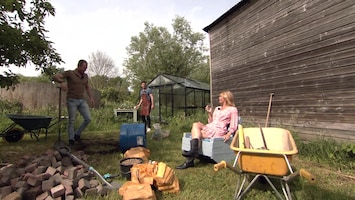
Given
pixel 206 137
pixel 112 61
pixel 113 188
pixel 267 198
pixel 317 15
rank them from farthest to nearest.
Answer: pixel 112 61
pixel 317 15
pixel 206 137
pixel 113 188
pixel 267 198

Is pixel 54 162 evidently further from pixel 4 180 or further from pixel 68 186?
pixel 68 186

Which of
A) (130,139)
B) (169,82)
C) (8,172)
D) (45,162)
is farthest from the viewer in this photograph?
(169,82)

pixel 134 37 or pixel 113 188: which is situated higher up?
pixel 134 37

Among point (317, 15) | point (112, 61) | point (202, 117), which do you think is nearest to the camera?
point (317, 15)

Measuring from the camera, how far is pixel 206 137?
395 centimetres

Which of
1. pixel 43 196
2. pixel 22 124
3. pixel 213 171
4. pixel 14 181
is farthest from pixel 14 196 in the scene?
pixel 22 124

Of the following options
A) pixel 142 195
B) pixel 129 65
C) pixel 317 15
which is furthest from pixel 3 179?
pixel 129 65

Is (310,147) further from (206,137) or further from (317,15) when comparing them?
(317,15)

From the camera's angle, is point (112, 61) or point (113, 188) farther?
point (112, 61)

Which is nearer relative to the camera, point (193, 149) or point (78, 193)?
point (78, 193)

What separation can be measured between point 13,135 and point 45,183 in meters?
4.05

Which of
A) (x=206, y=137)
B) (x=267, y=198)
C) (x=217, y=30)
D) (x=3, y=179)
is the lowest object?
(x=267, y=198)

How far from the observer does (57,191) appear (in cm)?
234

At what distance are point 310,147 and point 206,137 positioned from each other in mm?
2164
